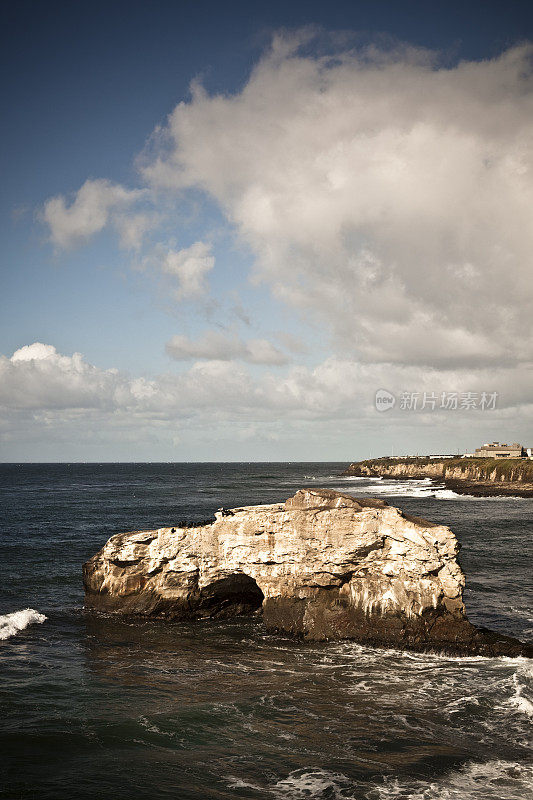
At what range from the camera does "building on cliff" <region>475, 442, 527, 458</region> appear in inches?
5655

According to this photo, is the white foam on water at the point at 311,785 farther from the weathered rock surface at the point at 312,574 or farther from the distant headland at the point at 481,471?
the distant headland at the point at 481,471

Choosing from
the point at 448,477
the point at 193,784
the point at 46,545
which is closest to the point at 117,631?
the point at 193,784

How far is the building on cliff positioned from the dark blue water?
131 meters

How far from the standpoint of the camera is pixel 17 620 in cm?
2211

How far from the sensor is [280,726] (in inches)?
536

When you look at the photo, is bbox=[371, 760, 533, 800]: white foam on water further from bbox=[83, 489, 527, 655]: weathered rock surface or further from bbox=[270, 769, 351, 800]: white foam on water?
bbox=[83, 489, 527, 655]: weathered rock surface

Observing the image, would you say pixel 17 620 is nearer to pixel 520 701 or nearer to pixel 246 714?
pixel 246 714

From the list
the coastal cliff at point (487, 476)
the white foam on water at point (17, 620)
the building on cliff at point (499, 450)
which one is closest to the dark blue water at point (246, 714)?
the white foam on water at point (17, 620)

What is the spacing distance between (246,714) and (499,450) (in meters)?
152

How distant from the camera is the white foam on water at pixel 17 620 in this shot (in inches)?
829

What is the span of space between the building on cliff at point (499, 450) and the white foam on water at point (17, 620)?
135m

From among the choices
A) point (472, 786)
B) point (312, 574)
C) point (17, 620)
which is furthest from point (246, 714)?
point (17, 620)

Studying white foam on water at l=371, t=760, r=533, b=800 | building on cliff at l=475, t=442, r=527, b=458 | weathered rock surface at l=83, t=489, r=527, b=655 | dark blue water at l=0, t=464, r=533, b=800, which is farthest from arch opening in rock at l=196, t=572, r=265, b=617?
building on cliff at l=475, t=442, r=527, b=458

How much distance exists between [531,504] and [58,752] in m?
69.8
